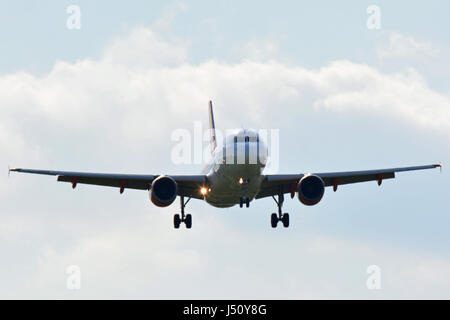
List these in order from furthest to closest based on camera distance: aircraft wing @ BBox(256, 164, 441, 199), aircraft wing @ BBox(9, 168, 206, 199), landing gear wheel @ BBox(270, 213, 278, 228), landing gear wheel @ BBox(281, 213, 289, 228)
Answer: landing gear wheel @ BBox(270, 213, 278, 228) < landing gear wheel @ BBox(281, 213, 289, 228) < aircraft wing @ BBox(256, 164, 441, 199) < aircraft wing @ BBox(9, 168, 206, 199)

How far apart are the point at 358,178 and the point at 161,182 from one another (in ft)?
43.5

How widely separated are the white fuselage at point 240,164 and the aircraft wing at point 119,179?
2.64 meters

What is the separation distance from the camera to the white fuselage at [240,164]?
42.7 m

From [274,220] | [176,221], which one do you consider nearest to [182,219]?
[176,221]

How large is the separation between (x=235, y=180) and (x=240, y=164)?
1802mm

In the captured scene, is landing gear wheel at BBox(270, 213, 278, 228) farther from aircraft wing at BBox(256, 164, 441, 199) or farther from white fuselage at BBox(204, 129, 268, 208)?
white fuselage at BBox(204, 129, 268, 208)

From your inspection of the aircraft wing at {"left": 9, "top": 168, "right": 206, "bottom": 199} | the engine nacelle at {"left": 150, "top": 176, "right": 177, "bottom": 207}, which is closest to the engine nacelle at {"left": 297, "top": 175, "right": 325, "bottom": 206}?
the aircraft wing at {"left": 9, "top": 168, "right": 206, "bottom": 199}

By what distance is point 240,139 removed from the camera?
4303cm

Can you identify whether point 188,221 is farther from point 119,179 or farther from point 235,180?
point 235,180

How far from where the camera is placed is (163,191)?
1854 inches

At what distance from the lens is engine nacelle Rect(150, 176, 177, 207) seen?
46.9 meters
